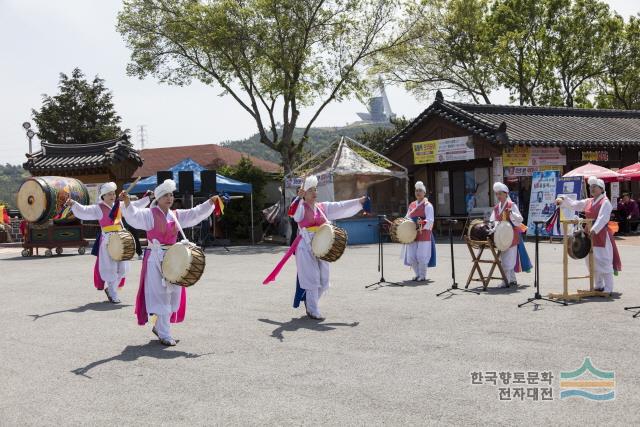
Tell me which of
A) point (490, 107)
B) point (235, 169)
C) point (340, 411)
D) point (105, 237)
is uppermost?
point (490, 107)

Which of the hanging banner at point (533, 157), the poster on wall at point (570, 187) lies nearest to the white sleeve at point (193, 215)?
the poster on wall at point (570, 187)

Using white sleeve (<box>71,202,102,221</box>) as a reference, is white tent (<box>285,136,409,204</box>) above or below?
above

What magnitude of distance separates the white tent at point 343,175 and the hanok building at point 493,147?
2.30m

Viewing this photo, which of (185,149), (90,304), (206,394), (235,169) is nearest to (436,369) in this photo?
(206,394)

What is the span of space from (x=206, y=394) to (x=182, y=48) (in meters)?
19.2

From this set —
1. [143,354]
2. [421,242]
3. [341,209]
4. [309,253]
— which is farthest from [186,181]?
[143,354]

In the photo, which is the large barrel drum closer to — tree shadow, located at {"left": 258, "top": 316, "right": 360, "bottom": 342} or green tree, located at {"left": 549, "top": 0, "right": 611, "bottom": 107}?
tree shadow, located at {"left": 258, "top": 316, "right": 360, "bottom": 342}

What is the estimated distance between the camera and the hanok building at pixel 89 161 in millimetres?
23578

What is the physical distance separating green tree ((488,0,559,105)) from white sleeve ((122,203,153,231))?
1004 inches

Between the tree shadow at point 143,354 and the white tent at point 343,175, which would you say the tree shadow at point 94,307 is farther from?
the white tent at point 343,175

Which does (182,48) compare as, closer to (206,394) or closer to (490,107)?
(490,107)

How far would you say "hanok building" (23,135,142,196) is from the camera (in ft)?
77.4

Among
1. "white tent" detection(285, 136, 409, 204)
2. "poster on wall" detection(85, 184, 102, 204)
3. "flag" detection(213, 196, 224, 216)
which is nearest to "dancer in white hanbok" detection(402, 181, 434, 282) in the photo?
"flag" detection(213, 196, 224, 216)

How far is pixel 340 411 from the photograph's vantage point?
4.18 meters
